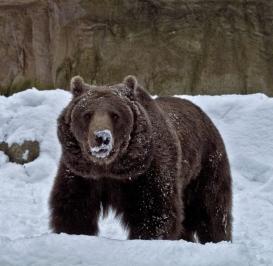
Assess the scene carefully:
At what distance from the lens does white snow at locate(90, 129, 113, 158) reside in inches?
171

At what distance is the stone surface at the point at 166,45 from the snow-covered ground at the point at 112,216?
1.62 m

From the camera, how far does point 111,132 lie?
4.45 meters

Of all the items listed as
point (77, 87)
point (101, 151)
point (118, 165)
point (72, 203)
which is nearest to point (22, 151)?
point (77, 87)

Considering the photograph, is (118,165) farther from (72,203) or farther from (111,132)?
(72,203)

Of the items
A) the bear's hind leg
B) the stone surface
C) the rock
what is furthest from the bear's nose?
the stone surface

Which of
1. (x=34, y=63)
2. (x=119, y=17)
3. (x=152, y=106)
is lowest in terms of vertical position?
(x=34, y=63)

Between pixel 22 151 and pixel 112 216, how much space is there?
6.80ft

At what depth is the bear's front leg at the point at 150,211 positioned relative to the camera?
463 cm

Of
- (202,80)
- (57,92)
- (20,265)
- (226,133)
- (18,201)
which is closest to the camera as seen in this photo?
(20,265)

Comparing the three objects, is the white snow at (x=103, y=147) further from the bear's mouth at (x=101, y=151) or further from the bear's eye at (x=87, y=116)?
the bear's eye at (x=87, y=116)

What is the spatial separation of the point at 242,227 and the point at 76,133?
9.55ft

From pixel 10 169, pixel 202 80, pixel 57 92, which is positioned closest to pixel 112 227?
pixel 10 169

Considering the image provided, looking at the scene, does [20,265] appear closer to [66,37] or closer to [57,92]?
[57,92]

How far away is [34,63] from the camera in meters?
12.8
